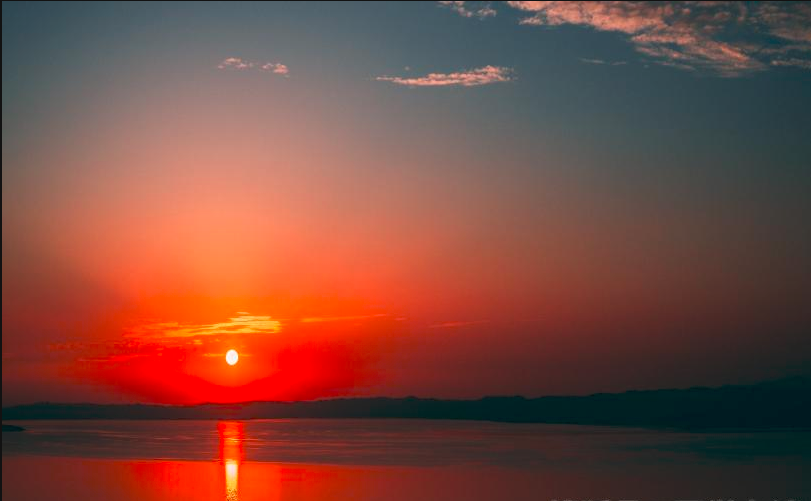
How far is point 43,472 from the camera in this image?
34.2 metres

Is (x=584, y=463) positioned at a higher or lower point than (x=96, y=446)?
lower

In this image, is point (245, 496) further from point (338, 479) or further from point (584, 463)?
point (584, 463)

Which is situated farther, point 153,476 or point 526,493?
point 153,476

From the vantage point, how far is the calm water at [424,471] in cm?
2634

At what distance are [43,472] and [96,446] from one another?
21.0 meters

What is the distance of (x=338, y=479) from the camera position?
29859 mm

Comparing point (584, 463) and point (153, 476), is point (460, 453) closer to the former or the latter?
point (584, 463)

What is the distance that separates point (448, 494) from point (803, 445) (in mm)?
29004

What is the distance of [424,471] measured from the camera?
3278cm

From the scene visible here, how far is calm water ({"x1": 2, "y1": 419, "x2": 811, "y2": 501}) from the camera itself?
2634 cm

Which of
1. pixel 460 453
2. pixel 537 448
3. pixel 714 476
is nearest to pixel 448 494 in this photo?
pixel 714 476

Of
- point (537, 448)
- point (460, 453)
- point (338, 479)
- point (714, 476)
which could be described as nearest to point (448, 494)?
point (338, 479)

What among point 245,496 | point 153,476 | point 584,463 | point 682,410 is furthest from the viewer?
point 682,410

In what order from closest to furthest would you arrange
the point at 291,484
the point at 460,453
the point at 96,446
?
the point at 291,484 < the point at 460,453 < the point at 96,446
